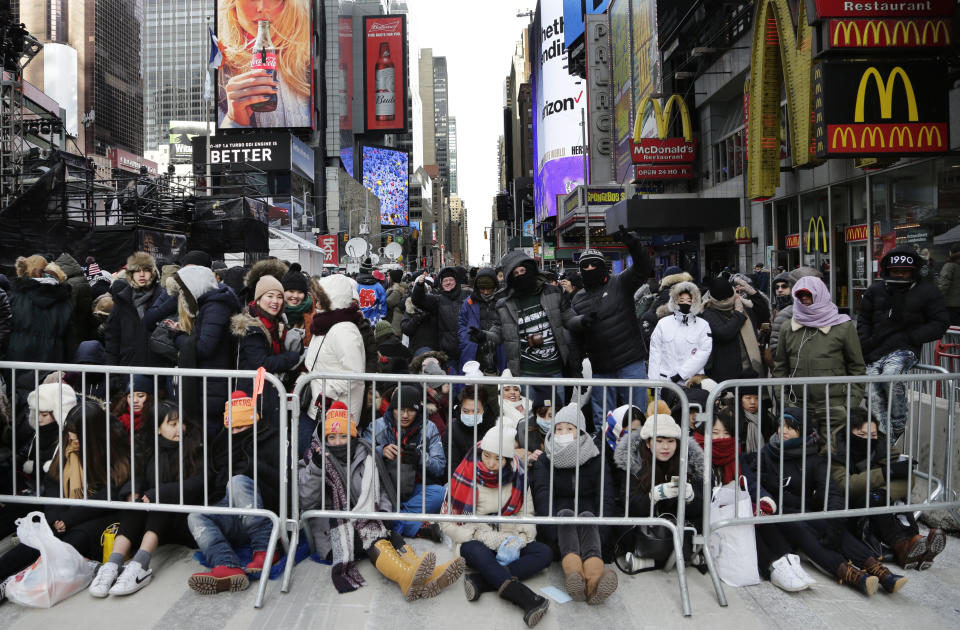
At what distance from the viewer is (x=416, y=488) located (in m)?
5.61

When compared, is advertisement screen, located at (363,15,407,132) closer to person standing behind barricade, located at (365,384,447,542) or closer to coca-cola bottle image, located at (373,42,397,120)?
coca-cola bottle image, located at (373,42,397,120)

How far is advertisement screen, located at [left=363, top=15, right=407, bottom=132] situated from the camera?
11094cm

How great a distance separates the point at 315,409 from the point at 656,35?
2384 centimetres

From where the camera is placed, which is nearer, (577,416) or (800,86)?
(577,416)

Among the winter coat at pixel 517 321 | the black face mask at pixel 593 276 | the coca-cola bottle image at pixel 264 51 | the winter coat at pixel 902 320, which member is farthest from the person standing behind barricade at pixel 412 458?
the coca-cola bottle image at pixel 264 51

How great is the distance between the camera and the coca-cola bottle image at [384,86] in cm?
11081

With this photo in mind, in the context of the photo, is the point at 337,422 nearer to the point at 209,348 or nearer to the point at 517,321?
the point at 209,348

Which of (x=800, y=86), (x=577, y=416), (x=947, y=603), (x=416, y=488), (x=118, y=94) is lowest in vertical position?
(x=947, y=603)

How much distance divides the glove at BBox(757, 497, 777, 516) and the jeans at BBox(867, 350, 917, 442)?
6.09ft

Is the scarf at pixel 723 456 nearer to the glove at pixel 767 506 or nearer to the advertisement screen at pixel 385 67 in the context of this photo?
the glove at pixel 767 506

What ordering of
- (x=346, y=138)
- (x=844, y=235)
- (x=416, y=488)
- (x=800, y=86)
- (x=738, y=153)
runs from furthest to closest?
(x=346, y=138)
(x=738, y=153)
(x=844, y=235)
(x=800, y=86)
(x=416, y=488)

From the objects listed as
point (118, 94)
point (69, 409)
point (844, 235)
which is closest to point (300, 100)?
point (844, 235)

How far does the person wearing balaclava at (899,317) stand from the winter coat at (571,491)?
3091 millimetres

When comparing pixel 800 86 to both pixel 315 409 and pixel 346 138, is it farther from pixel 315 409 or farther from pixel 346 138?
pixel 346 138
